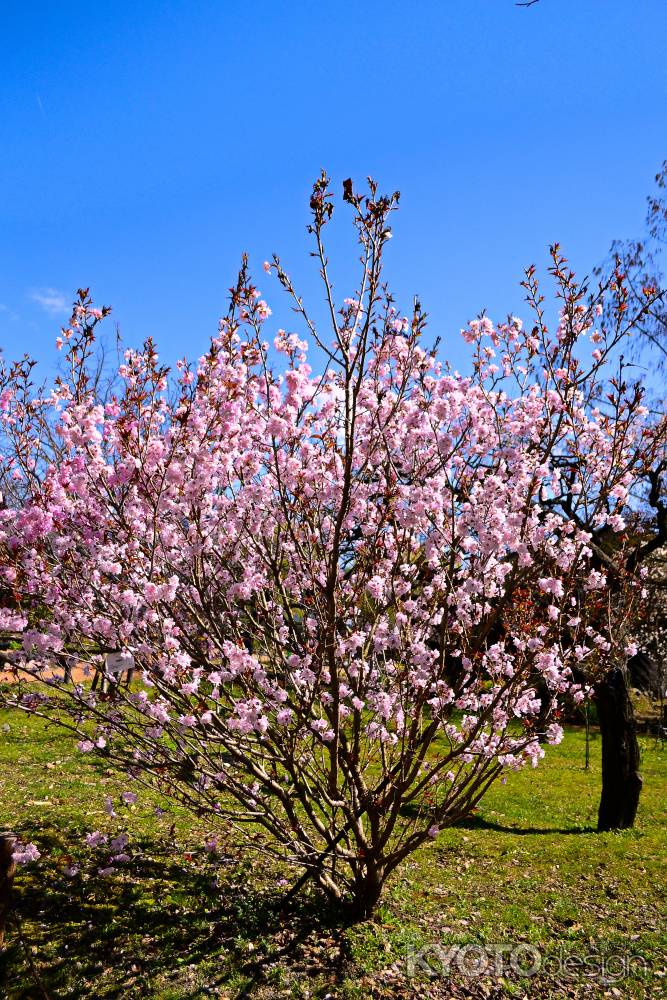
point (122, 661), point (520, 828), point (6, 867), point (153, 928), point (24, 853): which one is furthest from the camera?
point (122, 661)

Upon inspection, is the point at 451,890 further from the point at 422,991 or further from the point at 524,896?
the point at 422,991

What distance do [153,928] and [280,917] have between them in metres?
1.09

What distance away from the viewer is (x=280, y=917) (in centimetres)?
593

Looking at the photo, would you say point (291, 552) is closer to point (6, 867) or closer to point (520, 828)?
point (6, 867)

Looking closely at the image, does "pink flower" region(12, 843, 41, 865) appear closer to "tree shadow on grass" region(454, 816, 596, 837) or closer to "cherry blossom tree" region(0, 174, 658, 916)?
"cherry blossom tree" region(0, 174, 658, 916)

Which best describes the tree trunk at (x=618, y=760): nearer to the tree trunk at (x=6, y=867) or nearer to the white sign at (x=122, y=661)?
the white sign at (x=122, y=661)

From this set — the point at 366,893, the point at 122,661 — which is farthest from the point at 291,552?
the point at 122,661

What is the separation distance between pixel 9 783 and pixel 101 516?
5975 millimetres

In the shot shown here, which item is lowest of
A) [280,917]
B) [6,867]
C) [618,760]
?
[280,917]

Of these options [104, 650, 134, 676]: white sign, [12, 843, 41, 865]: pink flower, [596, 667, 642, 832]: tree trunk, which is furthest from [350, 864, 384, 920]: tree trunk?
[596, 667, 642, 832]: tree trunk

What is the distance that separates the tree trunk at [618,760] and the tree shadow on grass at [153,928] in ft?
18.2

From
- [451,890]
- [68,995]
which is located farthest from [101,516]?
[451,890]

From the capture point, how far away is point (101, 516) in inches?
218

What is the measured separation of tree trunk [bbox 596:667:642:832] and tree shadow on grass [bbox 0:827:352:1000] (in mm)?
5561
